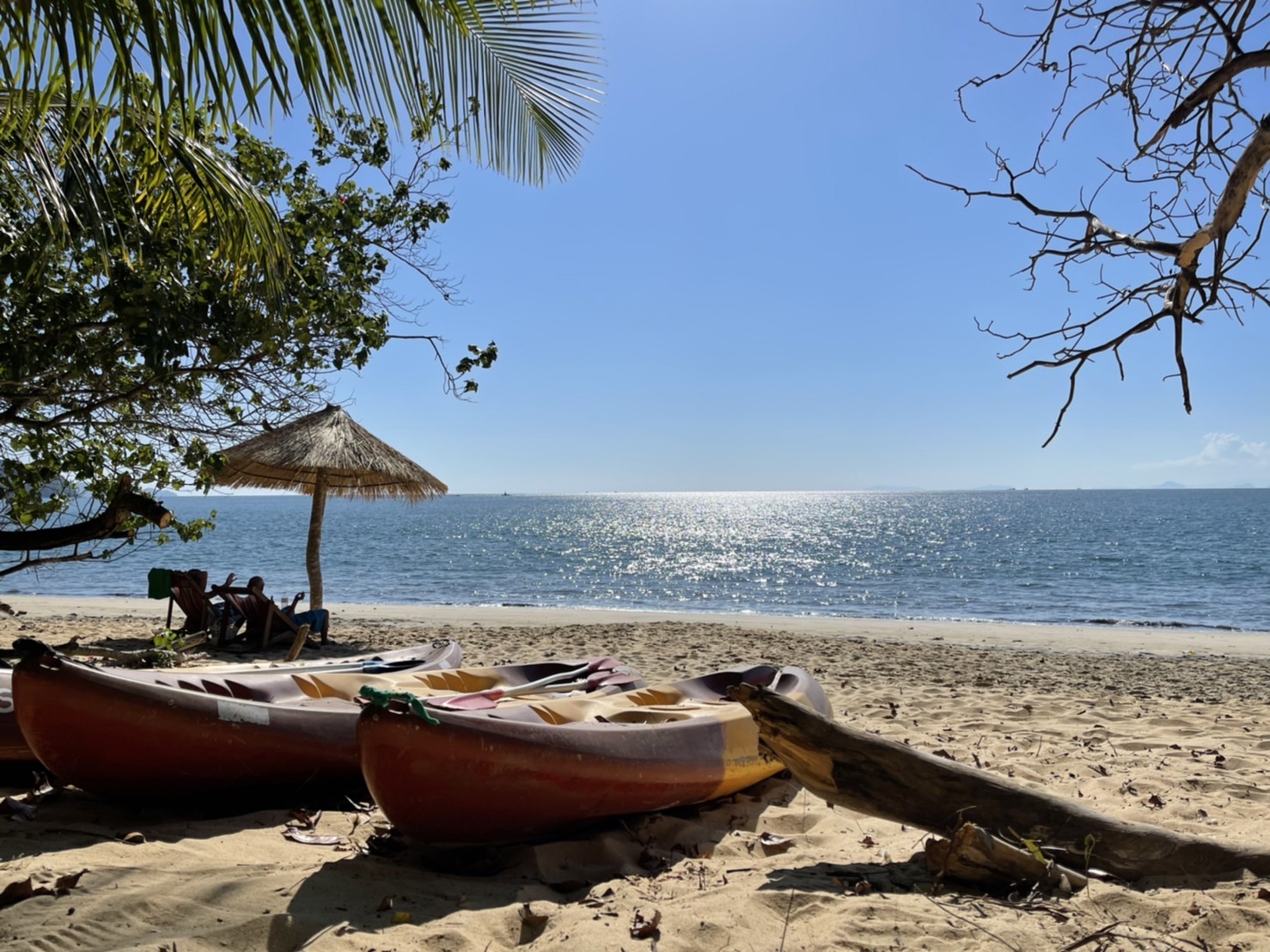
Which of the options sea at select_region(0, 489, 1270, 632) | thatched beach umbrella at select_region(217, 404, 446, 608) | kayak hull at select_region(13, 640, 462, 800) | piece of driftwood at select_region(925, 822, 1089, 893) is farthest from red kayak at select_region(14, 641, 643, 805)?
thatched beach umbrella at select_region(217, 404, 446, 608)

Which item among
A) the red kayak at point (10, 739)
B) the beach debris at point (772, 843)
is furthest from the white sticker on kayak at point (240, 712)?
the beach debris at point (772, 843)

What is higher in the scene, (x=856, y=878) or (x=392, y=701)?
(x=392, y=701)

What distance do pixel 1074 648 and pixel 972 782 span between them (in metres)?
10.8

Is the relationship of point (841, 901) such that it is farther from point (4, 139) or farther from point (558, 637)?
point (558, 637)

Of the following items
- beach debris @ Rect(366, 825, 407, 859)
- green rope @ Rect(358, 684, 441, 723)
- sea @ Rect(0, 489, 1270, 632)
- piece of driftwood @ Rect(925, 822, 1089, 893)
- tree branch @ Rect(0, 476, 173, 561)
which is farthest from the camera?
sea @ Rect(0, 489, 1270, 632)

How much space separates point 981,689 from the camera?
8164mm

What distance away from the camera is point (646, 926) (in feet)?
9.17

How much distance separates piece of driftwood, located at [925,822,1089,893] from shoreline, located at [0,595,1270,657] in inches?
410

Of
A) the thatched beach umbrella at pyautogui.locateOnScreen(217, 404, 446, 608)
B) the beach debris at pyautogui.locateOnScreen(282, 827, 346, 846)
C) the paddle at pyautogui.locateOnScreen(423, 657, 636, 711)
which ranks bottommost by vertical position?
the beach debris at pyautogui.locateOnScreen(282, 827, 346, 846)

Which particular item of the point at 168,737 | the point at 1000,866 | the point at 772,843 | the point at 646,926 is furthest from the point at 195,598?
the point at 1000,866

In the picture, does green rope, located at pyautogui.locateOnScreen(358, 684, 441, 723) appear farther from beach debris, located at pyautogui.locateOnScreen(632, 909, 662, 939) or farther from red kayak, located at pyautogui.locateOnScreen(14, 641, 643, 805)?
beach debris, located at pyautogui.locateOnScreen(632, 909, 662, 939)

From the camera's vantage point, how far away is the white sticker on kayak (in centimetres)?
400

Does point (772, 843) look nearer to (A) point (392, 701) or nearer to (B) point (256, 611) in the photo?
(A) point (392, 701)

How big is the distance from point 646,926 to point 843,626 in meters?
13.2
